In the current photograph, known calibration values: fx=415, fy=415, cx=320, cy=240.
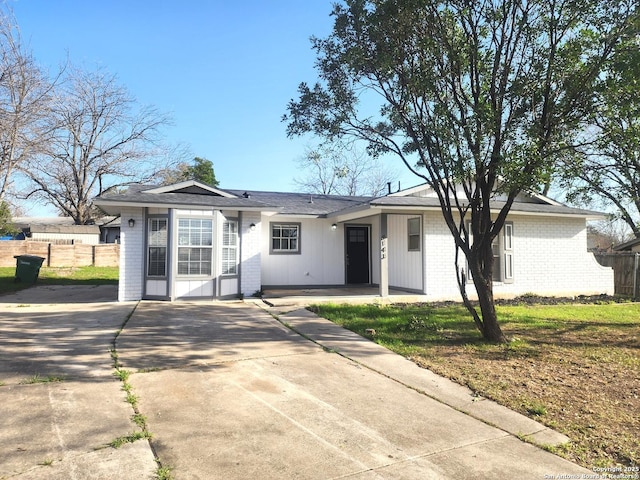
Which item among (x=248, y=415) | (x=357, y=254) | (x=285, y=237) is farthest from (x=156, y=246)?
(x=248, y=415)

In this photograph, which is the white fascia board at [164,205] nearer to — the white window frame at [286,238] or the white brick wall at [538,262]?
the white window frame at [286,238]

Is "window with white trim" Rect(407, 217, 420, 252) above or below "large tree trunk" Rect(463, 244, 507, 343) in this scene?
above

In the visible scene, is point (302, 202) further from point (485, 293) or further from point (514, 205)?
point (485, 293)

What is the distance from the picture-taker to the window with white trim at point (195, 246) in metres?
10.2

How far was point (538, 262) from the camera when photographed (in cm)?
1269

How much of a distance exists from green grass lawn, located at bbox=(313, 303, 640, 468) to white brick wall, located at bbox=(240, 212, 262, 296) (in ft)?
9.02

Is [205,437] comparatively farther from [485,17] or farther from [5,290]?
[5,290]

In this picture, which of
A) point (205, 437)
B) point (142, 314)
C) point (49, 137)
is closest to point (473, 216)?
point (205, 437)

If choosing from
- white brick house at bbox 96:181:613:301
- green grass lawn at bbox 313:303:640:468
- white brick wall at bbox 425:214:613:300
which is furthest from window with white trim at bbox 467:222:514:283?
green grass lawn at bbox 313:303:640:468

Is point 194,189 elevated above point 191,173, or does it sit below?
below

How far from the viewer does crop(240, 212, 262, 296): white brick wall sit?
11.0 meters

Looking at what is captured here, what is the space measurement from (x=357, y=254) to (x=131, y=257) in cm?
729

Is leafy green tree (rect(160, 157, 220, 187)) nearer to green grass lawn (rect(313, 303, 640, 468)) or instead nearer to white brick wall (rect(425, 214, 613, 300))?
white brick wall (rect(425, 214, 613, 300))

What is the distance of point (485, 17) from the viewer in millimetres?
6062
